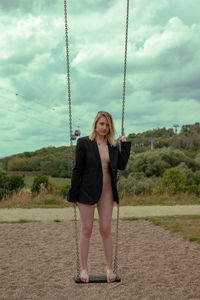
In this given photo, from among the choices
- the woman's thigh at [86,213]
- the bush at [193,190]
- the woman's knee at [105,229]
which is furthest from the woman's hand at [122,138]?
the bush at [193,190]

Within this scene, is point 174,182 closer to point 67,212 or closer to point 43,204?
point 43,204

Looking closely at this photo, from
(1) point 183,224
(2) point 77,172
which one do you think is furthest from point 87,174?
(1) point 183,224

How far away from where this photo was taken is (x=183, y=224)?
10.0m

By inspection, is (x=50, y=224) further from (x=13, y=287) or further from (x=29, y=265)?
(x=13, y=287)

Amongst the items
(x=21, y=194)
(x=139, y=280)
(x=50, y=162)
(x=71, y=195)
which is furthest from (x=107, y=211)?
(x=50, y=162)

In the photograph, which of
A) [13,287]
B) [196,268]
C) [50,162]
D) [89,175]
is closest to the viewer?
[89,175]

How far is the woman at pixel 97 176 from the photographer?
411 centimetres

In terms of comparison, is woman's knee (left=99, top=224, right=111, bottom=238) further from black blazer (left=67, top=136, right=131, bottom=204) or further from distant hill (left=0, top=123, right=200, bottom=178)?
distant hill (left=0, top=123, right=200, bottom=178)

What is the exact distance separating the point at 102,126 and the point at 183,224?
6.50 meters

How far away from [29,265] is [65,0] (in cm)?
411

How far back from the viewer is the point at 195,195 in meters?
17.4

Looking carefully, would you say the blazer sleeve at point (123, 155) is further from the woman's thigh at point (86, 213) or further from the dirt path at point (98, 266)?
the dirt path at point (98, 266)

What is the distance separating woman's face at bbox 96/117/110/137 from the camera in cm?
425

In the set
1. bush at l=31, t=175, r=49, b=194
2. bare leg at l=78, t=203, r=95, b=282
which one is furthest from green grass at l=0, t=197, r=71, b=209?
bare leg at l=78, t=203, r=95, b=282
